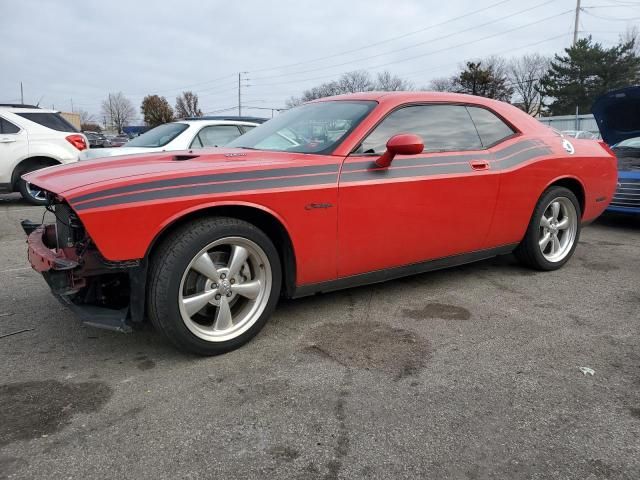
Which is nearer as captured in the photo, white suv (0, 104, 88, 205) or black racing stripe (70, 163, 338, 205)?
black racing stripe (70, 163, 338, 205)

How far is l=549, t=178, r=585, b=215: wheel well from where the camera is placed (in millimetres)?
4391

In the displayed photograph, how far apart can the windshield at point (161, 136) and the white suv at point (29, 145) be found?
7.07 feet

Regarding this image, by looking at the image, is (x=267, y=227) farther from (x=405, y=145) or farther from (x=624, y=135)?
(x=624, y=135)

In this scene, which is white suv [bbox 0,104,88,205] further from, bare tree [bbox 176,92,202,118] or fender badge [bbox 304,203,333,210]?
bare tree [bbox 176,92,202,118]

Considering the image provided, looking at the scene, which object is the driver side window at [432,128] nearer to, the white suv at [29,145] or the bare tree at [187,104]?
the white suv at [29,145]

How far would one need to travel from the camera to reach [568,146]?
442 cm

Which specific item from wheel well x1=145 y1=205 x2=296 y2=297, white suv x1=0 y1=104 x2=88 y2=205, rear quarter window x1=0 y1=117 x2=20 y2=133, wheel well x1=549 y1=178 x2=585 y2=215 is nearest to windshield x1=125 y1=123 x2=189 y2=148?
white suv x1=0 y1=104 x2=88 y2=205

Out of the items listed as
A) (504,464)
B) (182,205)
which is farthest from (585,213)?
(182,205)

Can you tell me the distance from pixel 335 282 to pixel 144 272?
120 centimetres

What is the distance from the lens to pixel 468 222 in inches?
146

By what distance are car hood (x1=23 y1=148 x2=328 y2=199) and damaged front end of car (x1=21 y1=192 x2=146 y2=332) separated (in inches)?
5.3

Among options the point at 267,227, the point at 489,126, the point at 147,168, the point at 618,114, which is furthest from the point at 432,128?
the point at 618,114

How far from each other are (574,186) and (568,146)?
15.2 inches

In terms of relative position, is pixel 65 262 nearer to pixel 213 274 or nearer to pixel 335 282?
pixel 213 274
